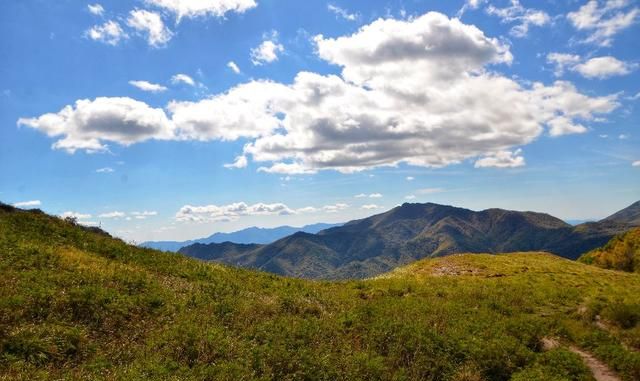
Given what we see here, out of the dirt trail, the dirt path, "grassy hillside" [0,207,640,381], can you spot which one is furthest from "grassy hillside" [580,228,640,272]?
the dirt path

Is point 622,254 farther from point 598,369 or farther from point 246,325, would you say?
point 246,325

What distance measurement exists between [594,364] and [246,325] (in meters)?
15.1

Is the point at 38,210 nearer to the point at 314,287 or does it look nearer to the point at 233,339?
the point at 314,287

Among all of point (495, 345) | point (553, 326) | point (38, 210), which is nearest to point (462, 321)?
point (495, 345)

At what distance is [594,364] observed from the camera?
56.7ft

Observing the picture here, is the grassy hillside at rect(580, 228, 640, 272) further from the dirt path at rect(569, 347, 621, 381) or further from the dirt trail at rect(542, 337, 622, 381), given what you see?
the dirt path at rect(569, 347, 621, 381)

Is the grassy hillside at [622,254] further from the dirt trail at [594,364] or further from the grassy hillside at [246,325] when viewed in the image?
the dirt trail at [594,364]

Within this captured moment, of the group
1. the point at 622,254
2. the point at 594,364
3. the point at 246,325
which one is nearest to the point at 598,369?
the point at 594,364

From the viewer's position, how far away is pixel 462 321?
20.3 m

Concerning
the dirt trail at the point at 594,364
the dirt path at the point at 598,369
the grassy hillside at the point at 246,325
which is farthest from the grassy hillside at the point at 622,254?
the dirt path at the point at 598,369

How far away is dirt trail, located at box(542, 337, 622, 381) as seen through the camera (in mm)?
15806

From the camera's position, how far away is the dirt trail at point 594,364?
15.8 m

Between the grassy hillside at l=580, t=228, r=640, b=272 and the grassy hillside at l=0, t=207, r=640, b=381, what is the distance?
185 ft

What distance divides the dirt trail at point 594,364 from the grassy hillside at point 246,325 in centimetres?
39
